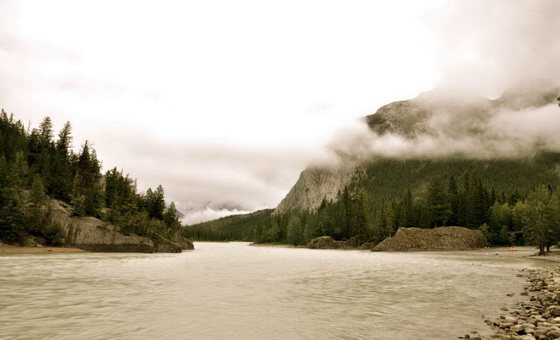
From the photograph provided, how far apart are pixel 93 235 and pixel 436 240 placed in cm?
10929

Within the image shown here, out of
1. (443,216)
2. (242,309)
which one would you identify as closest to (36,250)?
(242,309)

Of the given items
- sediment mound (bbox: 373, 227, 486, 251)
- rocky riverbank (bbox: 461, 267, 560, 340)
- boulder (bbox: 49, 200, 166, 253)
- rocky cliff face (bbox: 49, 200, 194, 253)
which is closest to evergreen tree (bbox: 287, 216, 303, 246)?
sediment mound (bbox: 373, 227, 486, 251)

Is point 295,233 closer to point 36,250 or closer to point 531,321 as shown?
point 36,250

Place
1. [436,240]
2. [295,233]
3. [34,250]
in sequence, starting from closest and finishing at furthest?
1. [34,250]
2. [436,240]
3. [295,233]

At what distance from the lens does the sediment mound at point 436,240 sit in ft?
377

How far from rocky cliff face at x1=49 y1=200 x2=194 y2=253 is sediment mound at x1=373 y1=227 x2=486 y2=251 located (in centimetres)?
8130

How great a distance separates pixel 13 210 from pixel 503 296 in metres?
94.5

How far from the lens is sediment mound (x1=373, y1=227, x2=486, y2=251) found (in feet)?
377

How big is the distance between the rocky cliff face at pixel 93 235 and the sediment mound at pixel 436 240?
81302mm

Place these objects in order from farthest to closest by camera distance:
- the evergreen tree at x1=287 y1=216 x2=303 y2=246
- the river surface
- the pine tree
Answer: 1. the evergreen tree at x1=287 y1=216 x2=303 y2=246
2. the pine tree
3. the river surface

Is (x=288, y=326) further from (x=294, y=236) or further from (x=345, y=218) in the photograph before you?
(x=294, y=236)

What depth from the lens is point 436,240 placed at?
117 m

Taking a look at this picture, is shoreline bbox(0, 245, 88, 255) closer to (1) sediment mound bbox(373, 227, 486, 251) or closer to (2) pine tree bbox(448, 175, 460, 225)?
(1) sediment mound bbox(373, 227, 486, 251)

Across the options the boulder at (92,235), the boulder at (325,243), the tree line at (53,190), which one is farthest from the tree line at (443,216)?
the boulder at (92,235)
